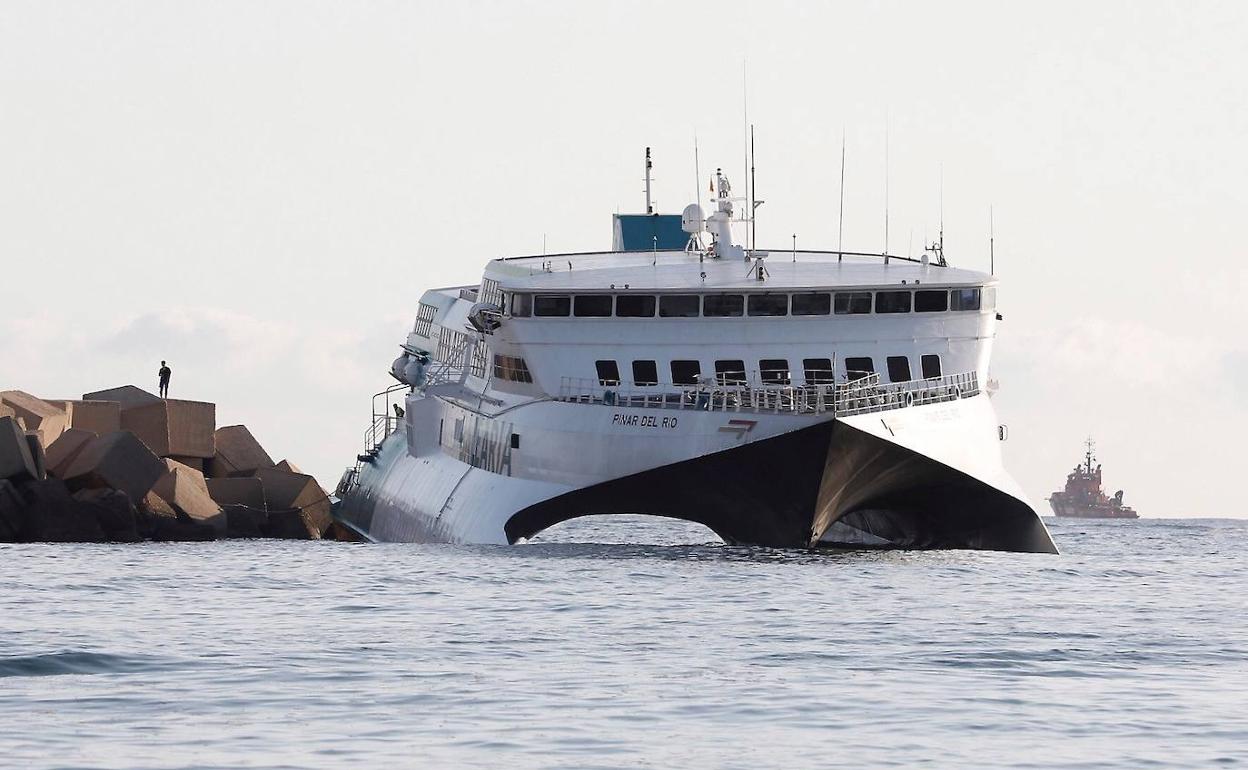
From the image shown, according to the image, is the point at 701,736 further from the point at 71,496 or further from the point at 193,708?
the point at 71,496

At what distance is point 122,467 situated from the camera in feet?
207

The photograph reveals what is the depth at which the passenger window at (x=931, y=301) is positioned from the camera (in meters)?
53.0

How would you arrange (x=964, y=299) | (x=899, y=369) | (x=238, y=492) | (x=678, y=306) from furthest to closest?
(x=238, y=492) < (x=964, y=299) < (x=899, y=369) < (x=678, y=306)

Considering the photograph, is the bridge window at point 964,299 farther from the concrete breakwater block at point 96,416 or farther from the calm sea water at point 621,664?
the concrete breakwater block at point 96,416

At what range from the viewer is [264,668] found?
97.8ft

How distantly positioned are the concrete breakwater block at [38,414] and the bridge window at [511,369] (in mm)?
16212

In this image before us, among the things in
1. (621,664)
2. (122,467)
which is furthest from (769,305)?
(621,664)

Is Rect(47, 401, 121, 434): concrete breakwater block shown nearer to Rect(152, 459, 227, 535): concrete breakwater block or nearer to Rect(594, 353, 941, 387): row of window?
Rect(152, 459, 227, 535): concrete breakwater block

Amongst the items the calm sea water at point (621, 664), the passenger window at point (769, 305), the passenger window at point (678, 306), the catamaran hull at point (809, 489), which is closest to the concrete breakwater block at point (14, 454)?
the catamaran hull at point (809, 489)

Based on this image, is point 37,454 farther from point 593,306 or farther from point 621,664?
point 621,664

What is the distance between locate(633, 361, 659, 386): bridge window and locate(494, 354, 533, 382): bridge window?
9.18 feet

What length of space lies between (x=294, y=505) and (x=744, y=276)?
22.9m

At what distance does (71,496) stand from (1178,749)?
4217 cm

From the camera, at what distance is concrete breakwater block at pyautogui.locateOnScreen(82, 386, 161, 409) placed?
75875 millimetres
